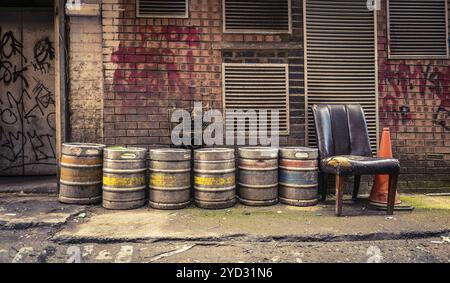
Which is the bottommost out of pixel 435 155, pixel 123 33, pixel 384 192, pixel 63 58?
pixel 384 192

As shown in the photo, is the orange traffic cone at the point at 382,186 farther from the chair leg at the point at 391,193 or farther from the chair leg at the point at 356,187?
the chair leg at the point at 356,187

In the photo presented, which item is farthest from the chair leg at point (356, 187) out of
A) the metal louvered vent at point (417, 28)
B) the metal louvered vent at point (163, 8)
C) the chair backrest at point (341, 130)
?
the metal louvered vent at point (163, 8)

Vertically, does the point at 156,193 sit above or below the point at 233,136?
below

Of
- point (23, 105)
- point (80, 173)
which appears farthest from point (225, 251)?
point (23, 105)

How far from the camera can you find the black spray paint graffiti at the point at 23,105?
5961mm

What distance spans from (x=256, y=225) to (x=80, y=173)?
2226mm

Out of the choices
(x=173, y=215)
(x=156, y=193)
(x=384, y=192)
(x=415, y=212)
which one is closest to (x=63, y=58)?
(x=156, y=193)

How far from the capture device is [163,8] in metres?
5.12

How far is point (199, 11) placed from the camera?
5.16m

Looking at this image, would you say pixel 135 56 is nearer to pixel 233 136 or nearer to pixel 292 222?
pixel 233 136

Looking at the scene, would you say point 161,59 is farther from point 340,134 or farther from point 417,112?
point 417,112

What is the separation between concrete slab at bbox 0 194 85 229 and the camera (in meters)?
3.74

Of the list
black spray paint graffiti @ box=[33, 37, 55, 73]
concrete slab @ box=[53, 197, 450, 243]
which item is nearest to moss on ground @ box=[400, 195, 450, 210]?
concrete slab @ box=[53, 197, 450, 243]

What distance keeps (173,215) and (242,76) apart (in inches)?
88.4
